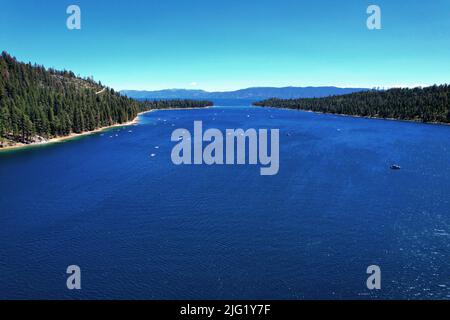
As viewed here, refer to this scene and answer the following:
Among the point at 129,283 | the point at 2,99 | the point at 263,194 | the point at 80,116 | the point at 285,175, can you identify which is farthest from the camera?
the point at 80,116

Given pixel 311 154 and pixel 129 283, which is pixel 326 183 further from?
pixel 129 283

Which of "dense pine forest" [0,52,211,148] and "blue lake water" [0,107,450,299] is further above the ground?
"dense pine forest" [0,52,211,148]

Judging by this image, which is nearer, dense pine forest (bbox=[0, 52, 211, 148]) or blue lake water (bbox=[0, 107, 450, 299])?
blue lake water (bbox=[0, 107, 450, 299])

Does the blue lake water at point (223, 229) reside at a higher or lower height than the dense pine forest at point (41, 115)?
lower

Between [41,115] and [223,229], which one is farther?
[41,115]

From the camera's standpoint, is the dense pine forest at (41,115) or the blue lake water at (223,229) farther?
the dense pine forest at (41,115)

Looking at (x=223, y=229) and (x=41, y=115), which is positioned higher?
(x=41, y=115)
